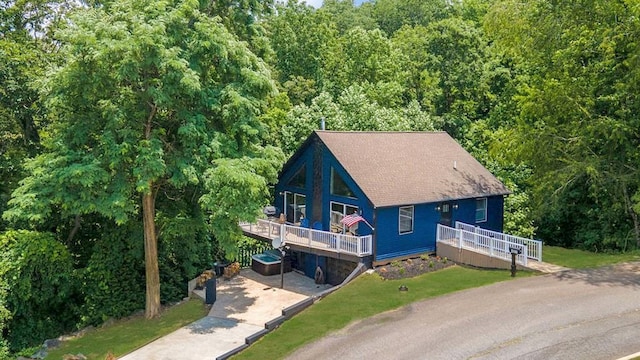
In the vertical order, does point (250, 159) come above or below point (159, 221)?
above

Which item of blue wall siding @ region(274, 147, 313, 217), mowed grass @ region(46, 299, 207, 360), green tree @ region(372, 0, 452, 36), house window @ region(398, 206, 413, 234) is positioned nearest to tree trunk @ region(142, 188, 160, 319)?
mowed grass @ region(46, 299, 207, 360)

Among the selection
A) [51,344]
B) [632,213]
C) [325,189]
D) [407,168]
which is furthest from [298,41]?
[51,344]

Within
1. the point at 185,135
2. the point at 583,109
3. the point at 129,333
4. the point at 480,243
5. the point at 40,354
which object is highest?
the point at 583,109

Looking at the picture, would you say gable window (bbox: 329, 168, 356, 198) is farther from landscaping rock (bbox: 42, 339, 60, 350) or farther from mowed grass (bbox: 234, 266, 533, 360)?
landscaping rock (bbox: 42, 339, 60, 350)

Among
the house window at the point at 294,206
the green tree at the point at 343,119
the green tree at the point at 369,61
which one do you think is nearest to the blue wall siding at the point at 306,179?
the house window at the point at 294,206

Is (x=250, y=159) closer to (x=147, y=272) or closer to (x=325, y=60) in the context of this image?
(x=147, y=272)

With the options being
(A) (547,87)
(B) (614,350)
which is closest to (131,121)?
(B) (614,350)

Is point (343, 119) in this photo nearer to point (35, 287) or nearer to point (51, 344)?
point (35, 287)
